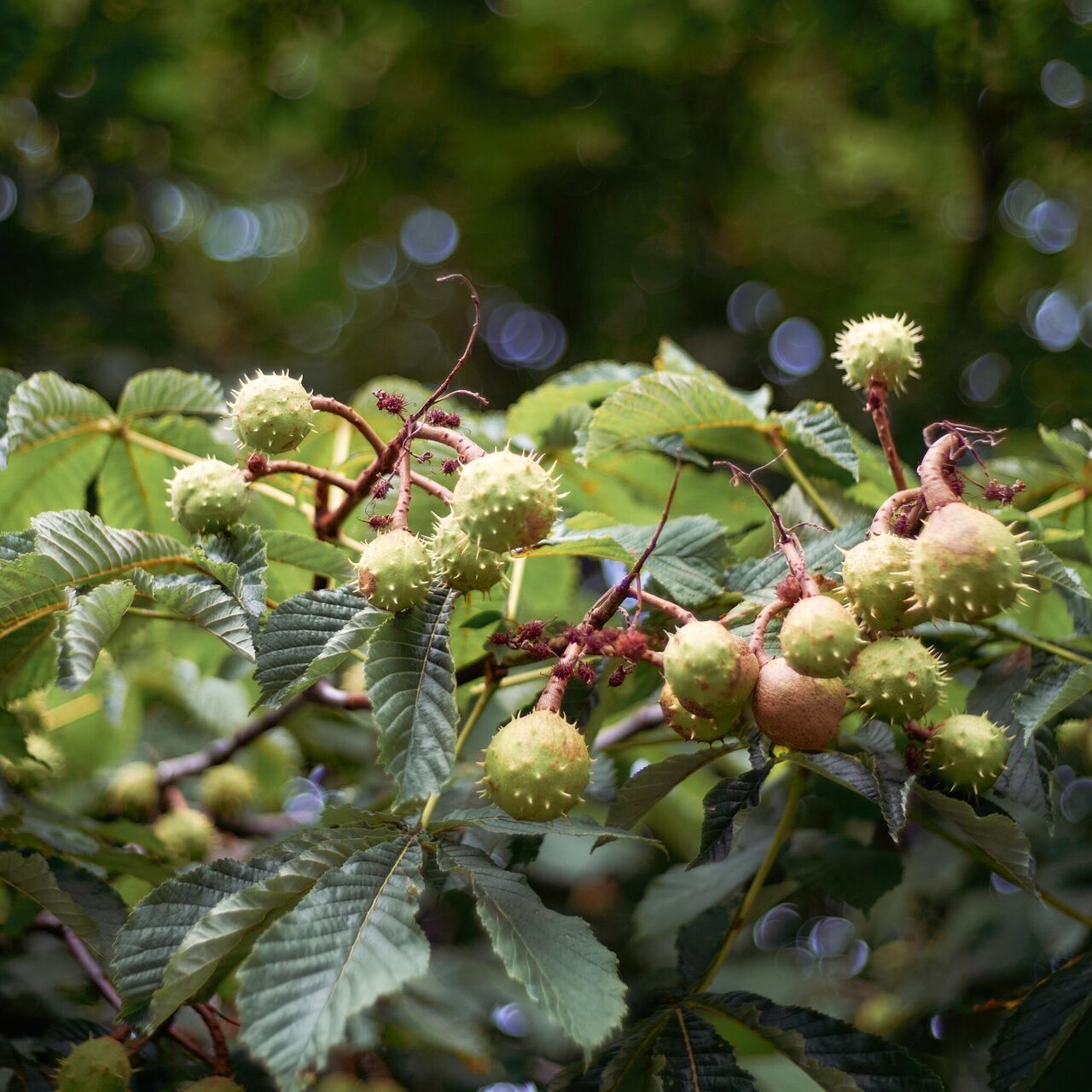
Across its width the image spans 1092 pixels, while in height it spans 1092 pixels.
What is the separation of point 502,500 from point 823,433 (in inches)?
28.3

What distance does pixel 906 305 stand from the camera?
4.23m

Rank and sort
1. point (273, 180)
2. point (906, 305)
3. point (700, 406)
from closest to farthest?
1. point (700, 406)
2. point (906, 305)
3. point (273, 180)

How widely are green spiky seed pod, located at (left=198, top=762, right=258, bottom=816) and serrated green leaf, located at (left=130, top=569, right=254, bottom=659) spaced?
4.87 ft

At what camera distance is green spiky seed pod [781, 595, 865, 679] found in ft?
3.56

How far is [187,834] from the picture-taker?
2.34m

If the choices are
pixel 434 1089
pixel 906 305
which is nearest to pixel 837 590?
pixel 434 1089

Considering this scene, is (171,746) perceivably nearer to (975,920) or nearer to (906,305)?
(975,920)

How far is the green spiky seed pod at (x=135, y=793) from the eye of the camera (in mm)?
2490

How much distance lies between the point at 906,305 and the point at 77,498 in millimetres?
3496

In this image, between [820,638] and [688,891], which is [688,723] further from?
[688,891]

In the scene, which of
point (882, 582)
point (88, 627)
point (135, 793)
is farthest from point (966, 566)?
point (135, 793)

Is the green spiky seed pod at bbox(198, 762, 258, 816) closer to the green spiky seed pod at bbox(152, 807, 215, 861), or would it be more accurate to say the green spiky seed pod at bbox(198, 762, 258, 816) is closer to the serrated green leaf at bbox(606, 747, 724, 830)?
the green spiky seed pod at bbox(152, 807, 215, 861)

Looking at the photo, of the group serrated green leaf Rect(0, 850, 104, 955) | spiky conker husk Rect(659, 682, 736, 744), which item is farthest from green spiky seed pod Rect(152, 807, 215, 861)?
spiky conker husk Rect(659, 682, 736, 744)

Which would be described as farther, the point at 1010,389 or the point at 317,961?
the point at 1010,389
